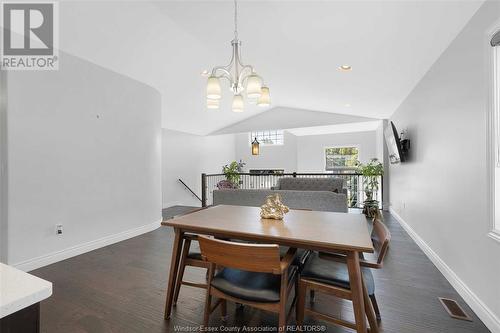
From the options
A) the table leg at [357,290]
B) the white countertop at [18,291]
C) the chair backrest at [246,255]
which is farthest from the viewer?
the table leg at [357,290]

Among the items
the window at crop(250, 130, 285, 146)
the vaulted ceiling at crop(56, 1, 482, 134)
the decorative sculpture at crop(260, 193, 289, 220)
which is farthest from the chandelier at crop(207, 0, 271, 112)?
the window at crop(250, 130, 285, 146)

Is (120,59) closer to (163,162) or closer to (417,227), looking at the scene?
(163,162)

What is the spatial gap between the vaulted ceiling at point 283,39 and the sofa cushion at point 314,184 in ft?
6.27

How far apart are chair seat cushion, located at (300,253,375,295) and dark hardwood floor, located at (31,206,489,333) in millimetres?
490

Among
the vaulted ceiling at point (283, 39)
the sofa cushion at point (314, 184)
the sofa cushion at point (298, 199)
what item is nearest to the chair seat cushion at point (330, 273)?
the sofa cushion at point (298, 199)

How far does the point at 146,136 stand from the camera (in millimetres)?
4418

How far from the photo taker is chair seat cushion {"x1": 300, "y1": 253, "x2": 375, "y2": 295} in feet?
5.06

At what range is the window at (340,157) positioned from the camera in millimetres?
9352

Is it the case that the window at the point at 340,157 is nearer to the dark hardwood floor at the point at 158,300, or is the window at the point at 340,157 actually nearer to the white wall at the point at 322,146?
the white wall at the point at 322,146

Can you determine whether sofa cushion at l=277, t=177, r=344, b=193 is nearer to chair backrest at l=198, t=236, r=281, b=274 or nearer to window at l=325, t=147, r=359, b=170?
window at l=325, t=147, r=359, b=170

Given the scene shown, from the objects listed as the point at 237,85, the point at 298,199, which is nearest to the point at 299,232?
the point at 237,85

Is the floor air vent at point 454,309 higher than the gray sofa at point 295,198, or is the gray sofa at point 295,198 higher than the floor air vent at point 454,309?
the gray sofa at point 295,198

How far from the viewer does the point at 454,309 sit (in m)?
2.00

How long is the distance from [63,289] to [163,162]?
4.85m
